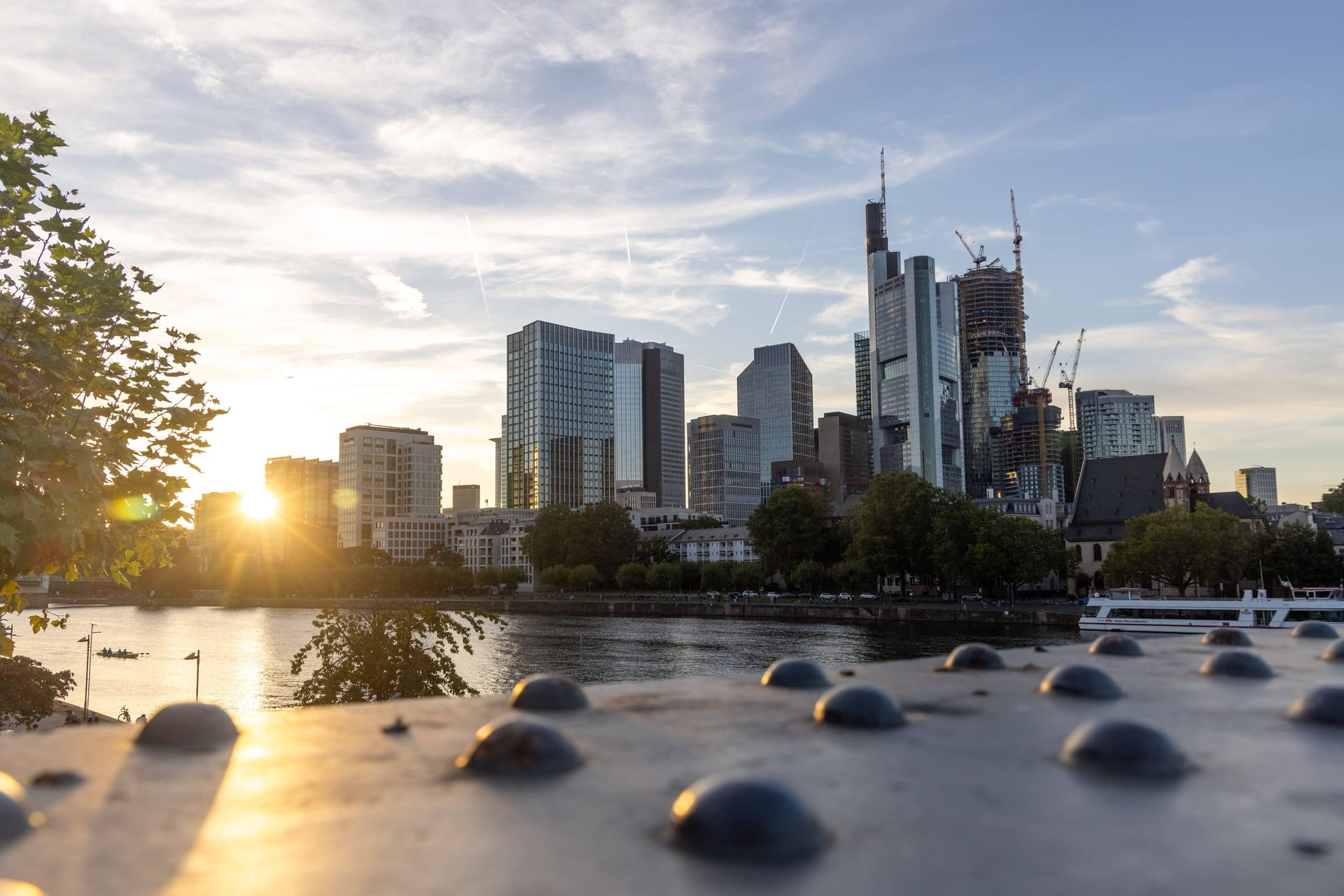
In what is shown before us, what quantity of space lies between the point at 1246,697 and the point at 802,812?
3.84 m

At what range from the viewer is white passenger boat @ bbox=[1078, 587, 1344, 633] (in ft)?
191

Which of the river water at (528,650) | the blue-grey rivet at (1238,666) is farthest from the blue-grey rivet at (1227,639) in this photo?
the river water at (528,650)

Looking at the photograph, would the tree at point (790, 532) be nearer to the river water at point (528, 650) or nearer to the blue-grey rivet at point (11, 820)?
the river water at point (528, 650)

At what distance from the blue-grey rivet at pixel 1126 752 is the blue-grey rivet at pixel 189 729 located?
3544mm

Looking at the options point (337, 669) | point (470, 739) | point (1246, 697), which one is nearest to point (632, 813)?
point (470, 739)

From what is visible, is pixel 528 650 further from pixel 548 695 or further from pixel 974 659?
pixel 548 695

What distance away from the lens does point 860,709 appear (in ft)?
14.9

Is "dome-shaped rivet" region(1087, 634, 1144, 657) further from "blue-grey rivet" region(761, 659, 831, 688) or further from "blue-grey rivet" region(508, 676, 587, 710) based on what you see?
"blue-grey rivet" region(508, 676, 587, 710)

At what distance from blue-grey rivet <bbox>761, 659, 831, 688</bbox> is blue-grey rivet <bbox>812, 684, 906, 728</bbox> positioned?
39.6 inches

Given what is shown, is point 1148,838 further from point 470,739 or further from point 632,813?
point 470,739

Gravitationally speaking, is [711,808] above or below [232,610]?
above

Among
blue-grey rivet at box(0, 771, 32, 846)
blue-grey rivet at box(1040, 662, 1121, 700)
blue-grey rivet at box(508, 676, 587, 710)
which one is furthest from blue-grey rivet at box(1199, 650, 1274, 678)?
blue-grey rivet at box(0, 771, 32, 846)

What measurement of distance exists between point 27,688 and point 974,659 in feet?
98.5

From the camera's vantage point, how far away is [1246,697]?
535 cm
